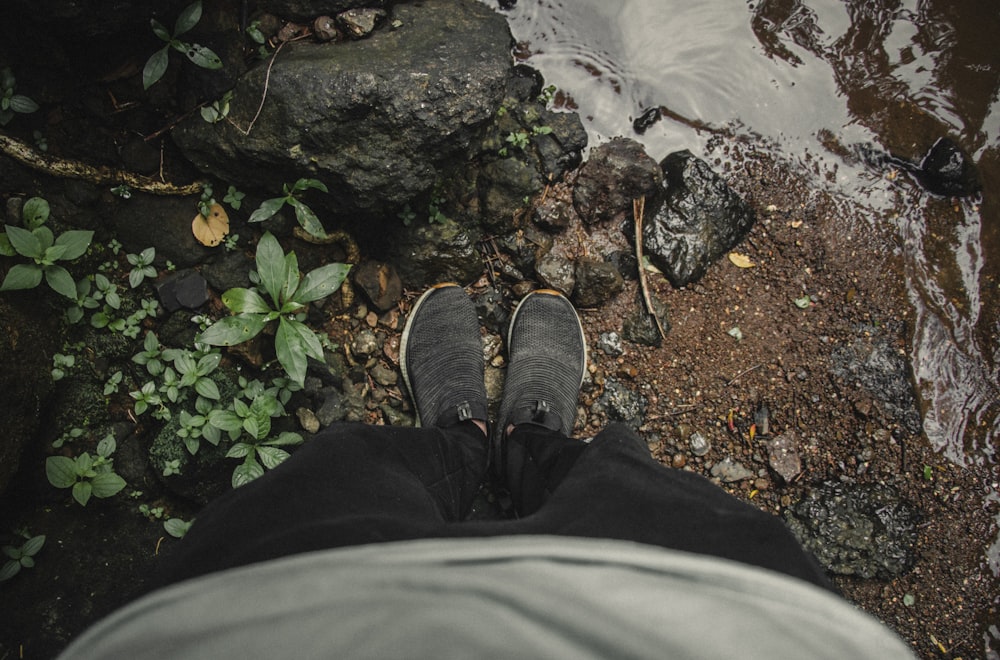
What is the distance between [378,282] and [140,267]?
869 mm

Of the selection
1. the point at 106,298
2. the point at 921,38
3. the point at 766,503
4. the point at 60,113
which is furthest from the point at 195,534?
the point at 921,38

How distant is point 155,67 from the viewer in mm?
1841

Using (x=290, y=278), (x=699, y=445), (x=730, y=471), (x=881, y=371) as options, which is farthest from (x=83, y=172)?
(x=881, y=371)

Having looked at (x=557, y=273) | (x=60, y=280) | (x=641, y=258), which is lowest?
(x=60, y=280)

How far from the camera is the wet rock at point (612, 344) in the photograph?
2498mm

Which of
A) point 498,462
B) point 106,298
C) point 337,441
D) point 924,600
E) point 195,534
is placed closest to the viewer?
point 195,534

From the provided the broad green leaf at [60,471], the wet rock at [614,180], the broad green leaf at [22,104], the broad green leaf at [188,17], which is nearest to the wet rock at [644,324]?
the wet rock at [614,180]

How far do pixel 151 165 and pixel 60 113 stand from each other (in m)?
0.29

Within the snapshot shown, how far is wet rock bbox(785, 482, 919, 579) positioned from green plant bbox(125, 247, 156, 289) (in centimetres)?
262

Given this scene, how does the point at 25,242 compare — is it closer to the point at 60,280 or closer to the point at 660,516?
the point at 60,280

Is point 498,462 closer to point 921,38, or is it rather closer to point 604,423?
point 604,423

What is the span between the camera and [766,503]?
2.31m

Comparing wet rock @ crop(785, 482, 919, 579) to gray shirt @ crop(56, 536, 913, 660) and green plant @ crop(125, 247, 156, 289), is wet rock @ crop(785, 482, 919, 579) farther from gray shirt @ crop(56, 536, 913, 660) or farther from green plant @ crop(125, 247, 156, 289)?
green plant @ crop(125, 247, 156, 289)

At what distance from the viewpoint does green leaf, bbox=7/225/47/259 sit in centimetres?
182
